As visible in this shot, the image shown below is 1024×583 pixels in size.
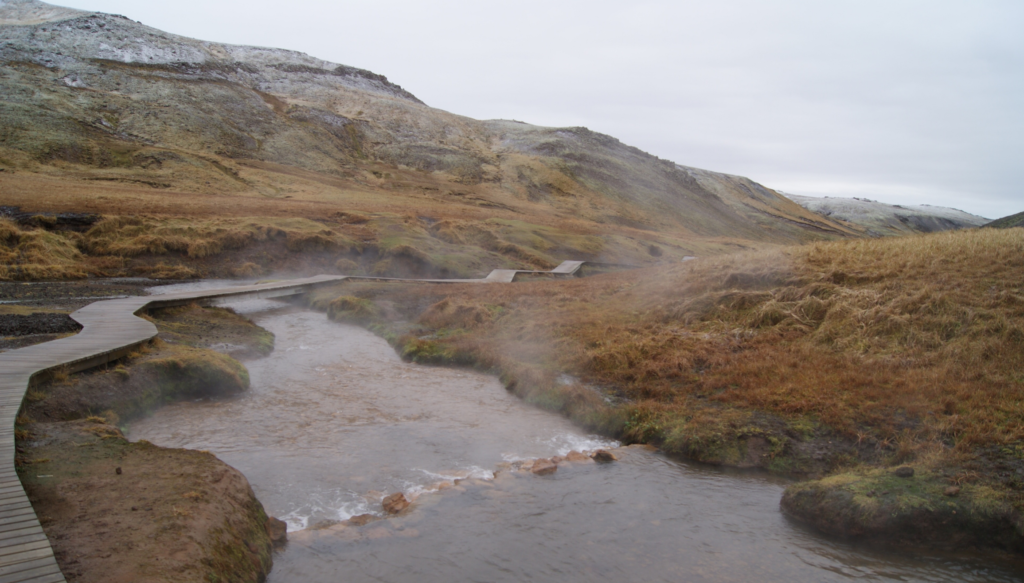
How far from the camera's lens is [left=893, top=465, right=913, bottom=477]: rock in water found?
8172 millimetres

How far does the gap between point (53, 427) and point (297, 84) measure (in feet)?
359

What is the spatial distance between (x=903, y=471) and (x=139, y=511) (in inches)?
385

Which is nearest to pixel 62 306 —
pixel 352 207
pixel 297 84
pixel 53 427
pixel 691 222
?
pixel 53 427

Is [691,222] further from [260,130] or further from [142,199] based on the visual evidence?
[142,199]

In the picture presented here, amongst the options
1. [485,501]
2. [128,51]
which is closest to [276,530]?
[485,501]

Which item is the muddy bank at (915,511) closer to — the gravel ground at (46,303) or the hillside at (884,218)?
the gravel ground at (46,303)

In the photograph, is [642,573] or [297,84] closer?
[642,573]

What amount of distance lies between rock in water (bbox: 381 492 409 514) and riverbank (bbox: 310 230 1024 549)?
4.95 meters

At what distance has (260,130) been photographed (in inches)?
3071

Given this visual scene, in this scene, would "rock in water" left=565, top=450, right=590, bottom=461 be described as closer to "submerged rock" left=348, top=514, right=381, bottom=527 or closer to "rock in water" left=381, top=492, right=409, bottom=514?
"rock in water" left=381, top=492, right=409, bottom=514

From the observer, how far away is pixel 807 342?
1364 centimetres

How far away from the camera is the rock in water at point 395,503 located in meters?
7.98

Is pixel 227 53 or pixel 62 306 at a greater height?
pixel 227 53

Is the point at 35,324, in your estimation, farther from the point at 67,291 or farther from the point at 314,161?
the point at 314,161
